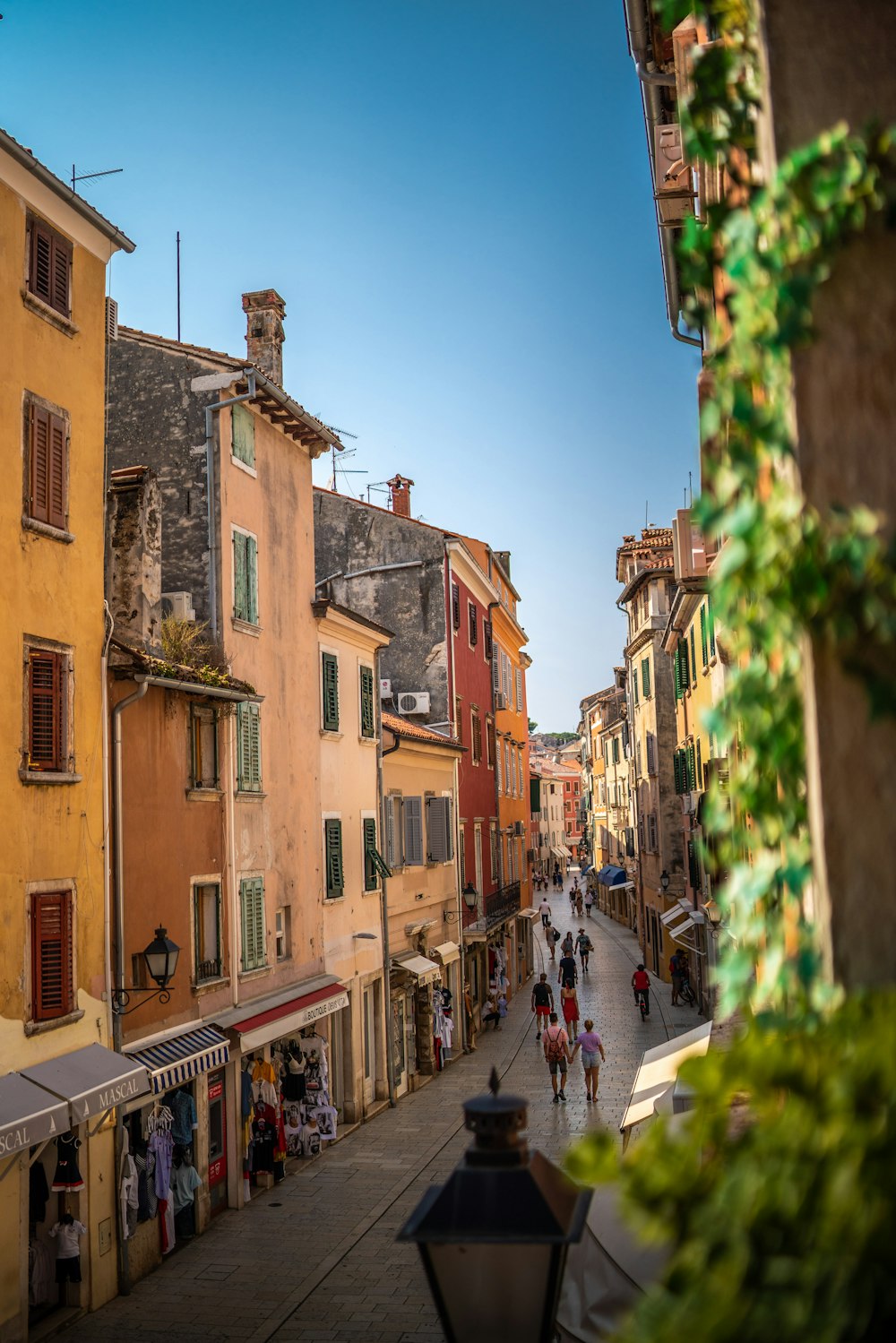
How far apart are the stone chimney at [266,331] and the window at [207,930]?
11334mm

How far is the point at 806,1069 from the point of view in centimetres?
269

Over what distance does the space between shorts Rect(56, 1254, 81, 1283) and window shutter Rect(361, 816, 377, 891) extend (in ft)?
44.1

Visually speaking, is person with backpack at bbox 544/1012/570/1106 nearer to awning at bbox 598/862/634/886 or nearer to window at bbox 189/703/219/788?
window at bbox 189/703/219/788

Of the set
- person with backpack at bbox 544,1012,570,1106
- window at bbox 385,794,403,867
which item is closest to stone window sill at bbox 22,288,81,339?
window at bbox 385,794,403,867

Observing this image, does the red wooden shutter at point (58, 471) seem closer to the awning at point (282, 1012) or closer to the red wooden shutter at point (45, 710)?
the red wooden shutter at point (45, 710)

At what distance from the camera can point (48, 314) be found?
629 inches

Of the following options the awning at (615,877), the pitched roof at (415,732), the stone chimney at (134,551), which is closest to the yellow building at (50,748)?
the stone chimney at (134,551)

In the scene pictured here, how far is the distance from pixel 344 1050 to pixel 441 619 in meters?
14.3

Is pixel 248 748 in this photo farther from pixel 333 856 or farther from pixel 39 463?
pixel 39 463

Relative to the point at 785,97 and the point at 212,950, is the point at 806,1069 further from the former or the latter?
the point at 212,950

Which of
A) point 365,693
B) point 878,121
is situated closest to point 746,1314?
point 878,121

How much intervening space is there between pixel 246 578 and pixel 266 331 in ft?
21.3

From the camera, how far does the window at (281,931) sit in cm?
2262

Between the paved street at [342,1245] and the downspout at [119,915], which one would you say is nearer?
the paved street at [342,1245]
